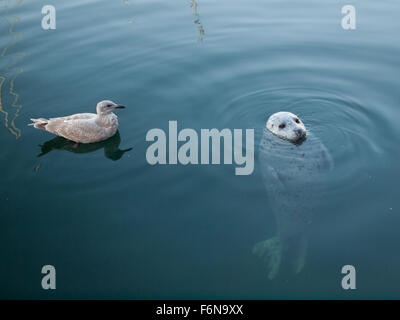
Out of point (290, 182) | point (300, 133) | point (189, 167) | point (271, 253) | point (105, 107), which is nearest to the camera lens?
point (271, 253)

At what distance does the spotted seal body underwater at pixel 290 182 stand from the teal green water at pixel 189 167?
13cm

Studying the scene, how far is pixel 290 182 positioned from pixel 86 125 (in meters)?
3.37

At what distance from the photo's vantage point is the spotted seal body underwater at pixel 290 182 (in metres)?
5.21

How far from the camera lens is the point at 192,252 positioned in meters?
5.30

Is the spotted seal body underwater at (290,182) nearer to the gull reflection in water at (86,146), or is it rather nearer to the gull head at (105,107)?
the gull reflection in water at (86,146)

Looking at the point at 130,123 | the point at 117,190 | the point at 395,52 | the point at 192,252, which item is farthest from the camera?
the point at 395,52

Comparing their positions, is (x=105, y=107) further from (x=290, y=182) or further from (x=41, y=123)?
(x=290, y=182)

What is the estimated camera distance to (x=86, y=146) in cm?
715

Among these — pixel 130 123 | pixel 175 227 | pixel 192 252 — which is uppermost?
pixel 130 123

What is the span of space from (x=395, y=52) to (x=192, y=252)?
22.5ft

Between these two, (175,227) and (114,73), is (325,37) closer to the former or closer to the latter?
(114,73)

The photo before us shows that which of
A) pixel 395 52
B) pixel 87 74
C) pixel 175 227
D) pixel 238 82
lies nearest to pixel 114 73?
pixel 87 74

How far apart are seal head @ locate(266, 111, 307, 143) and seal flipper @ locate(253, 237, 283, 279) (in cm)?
198

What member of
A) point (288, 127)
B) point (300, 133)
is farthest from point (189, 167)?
point (300, 133)
